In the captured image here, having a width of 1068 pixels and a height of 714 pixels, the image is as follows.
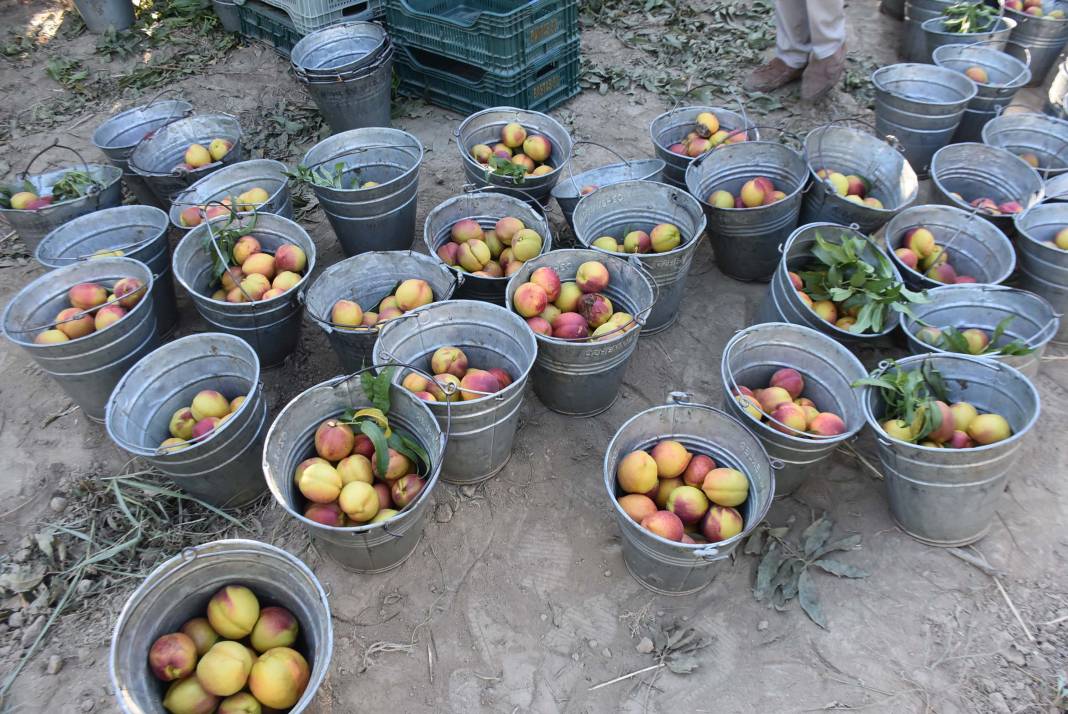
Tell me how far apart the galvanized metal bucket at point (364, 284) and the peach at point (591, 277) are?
2.27 ft

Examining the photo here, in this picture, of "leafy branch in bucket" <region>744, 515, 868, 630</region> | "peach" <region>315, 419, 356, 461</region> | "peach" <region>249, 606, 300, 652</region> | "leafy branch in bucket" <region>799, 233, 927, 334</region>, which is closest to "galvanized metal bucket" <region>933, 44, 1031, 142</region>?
"leafy branch in bucket" <region>799, 233, 927, 334</region>

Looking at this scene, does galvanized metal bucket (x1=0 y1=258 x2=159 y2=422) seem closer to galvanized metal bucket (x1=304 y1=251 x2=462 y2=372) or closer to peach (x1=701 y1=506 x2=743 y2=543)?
galvanized metal bucket (x1=304 y1=251 x2=462 y2=372)

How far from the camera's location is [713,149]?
439 cm

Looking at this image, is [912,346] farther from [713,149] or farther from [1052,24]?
[1052,24]

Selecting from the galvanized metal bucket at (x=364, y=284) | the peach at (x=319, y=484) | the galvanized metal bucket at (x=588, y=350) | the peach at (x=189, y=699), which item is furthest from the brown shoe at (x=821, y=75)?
the peach at (x=189, y=699)

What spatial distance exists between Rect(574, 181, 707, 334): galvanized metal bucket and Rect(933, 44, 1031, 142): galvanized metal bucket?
277 cm

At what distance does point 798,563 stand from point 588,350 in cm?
143

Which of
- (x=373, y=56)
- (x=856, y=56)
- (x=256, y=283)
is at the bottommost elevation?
(x=856, y=56)

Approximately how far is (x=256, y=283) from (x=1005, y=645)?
4135mm

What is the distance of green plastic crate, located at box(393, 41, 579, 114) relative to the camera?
18.1 feet

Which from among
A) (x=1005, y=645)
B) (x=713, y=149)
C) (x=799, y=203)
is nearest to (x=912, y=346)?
(x=799, y=203)

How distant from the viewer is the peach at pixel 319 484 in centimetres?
282

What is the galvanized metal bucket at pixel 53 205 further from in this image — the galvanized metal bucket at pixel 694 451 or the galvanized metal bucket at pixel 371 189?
the galvanized metal bucket at pixel 694 451

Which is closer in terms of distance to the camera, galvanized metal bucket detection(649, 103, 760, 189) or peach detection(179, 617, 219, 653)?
peach detection(179, 617, 219, 653)
